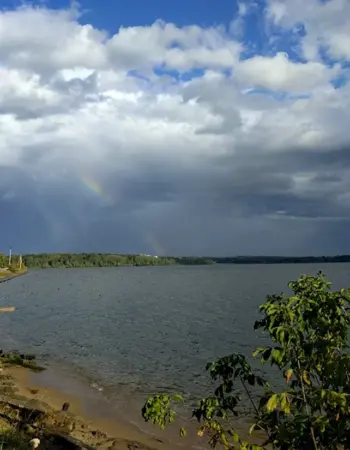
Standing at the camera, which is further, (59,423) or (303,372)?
(59,423)

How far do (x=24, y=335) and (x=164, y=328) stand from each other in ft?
53.1

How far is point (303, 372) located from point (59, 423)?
50.1 feet

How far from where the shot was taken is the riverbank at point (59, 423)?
15.5 m

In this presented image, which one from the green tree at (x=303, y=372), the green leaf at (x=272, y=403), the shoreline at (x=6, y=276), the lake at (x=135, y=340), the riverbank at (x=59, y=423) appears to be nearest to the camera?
the green leaf at (x=272, y=403)

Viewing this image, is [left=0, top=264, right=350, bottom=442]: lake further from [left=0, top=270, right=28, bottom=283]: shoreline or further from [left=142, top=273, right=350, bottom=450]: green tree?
[left=0, top=270, right=28, bottom=283]: shoreline

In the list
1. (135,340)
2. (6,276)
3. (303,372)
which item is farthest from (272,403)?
(6,276)

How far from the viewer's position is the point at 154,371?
33.5 metres

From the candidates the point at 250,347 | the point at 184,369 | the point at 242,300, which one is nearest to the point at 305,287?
the point at 184,369

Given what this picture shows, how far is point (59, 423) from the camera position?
19438mm

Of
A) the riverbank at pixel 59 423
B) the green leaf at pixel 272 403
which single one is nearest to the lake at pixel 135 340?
the riverbank at pixel 59 423

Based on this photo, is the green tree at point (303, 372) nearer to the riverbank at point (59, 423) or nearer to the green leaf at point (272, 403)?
the green leaf at point (272, 403)

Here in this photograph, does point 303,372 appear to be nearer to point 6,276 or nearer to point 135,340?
point 135,340

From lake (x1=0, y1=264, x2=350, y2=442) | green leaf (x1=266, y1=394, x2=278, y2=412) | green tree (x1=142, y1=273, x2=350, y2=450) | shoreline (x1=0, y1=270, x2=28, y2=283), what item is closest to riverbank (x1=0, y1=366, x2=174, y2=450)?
lake (x1=0, y1=264, x2=350, y2=442)

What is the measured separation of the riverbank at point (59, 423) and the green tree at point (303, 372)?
9062mm
